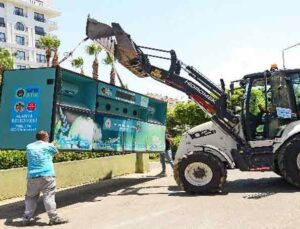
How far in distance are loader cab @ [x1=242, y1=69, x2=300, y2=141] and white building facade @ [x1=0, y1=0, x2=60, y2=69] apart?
7892 centimetres

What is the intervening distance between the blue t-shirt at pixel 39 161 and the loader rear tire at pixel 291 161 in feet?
17.6

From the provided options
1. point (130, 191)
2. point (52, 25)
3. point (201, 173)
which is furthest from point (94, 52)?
point (52, 25)

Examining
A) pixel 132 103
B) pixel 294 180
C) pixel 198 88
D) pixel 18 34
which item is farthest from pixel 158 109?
pixel 18 34

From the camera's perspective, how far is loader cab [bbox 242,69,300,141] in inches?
465

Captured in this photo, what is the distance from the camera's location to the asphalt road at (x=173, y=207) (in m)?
8.32

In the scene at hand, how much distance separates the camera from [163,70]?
13.0 m

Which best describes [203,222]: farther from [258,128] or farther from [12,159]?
[12,159]

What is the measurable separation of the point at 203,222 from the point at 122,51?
19.6 ft

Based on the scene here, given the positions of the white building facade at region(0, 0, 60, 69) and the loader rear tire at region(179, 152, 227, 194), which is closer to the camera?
the loader rear tire at region(179, 152, 227, 194)

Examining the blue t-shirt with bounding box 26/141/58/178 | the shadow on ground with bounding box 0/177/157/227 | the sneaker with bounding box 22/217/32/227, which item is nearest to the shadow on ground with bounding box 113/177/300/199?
the shadow on ground with bounding box 0/177/157/227

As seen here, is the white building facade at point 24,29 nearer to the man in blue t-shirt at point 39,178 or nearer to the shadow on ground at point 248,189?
the shadow on ground at point 248,189

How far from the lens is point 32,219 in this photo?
29.4 ft

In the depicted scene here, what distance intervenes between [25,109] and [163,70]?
400 cm

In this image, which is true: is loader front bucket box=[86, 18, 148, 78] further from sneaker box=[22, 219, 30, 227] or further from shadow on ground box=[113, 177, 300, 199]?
sneaker box=[22, 219, 30, 227]
